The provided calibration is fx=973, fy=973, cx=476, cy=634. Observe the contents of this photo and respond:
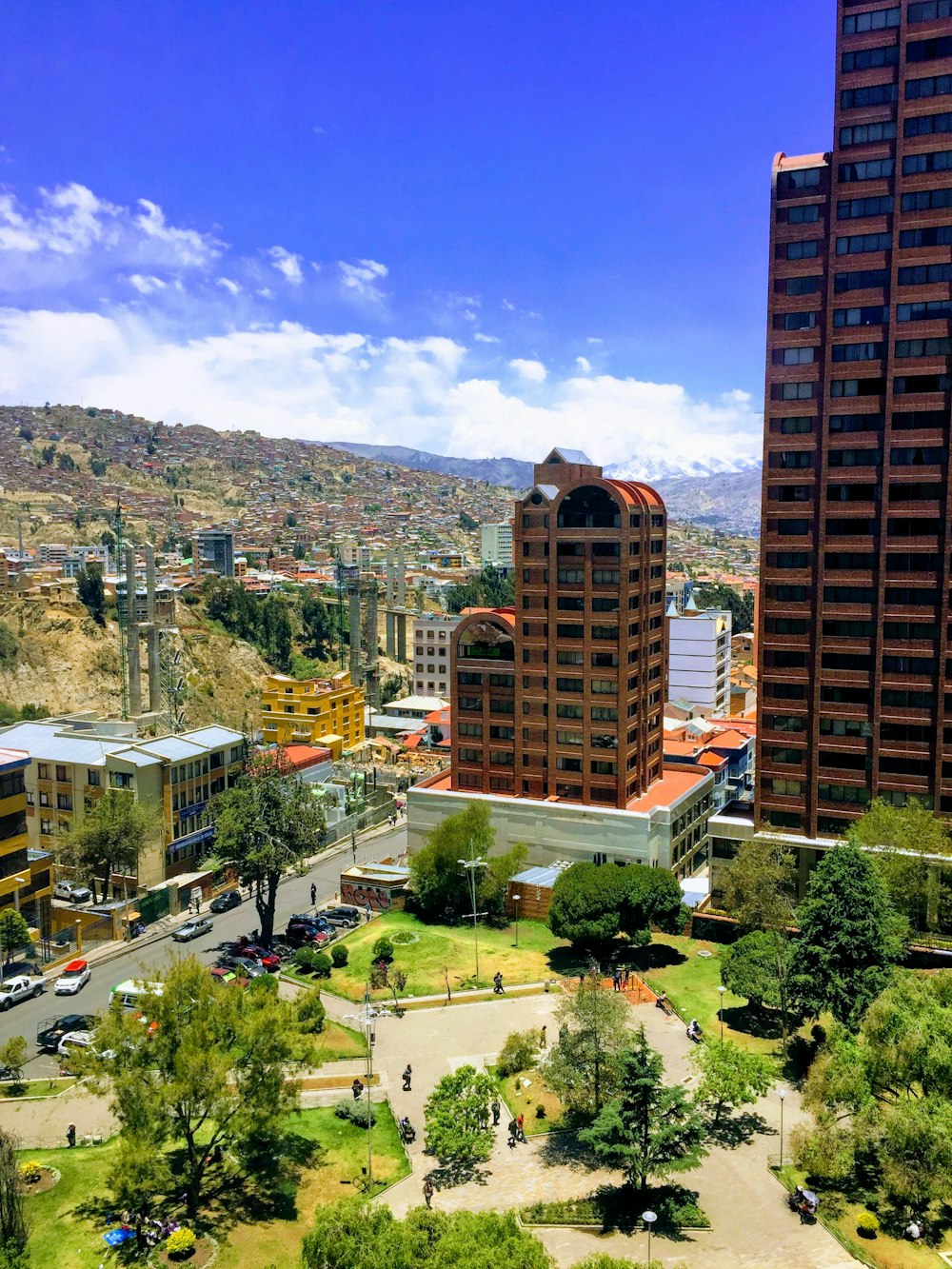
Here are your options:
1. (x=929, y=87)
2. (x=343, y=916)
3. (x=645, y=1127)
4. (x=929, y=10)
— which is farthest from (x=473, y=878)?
(x=929, y=10)

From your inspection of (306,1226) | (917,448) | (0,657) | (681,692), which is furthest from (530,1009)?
(0,657)

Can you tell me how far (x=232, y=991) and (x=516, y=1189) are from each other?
13.6 metres

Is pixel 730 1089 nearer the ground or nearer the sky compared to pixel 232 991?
nearer the ground

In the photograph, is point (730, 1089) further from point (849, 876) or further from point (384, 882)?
point (384, 882)

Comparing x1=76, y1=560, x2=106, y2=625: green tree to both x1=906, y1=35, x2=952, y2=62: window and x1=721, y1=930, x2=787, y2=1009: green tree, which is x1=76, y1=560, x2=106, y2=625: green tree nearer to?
x1=721, y1=930, x2=787, y2=1009: green tree

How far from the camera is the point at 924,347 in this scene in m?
62.3

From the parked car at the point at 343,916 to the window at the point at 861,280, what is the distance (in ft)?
180

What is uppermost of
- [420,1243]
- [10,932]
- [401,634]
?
[401,634]

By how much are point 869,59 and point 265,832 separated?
63.7 meters

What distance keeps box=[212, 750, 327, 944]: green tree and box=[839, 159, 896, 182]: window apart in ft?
181

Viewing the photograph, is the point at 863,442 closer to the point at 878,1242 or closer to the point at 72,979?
the point at 878,1242

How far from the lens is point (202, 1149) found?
39.9 metres

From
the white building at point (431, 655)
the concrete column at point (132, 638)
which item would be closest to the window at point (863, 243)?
the concrete column at point (132, 638)

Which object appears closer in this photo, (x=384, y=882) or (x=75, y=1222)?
(x=75, y=1222)
